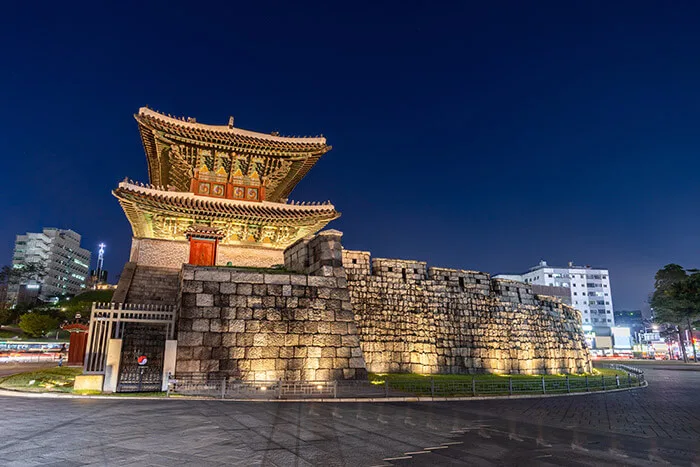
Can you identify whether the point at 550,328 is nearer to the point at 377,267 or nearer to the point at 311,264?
the point at 377,267

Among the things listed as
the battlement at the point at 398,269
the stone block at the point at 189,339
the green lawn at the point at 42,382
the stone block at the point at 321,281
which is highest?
the battlement at the point at 398,269

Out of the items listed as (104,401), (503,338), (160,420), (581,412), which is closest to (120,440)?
(160,420)

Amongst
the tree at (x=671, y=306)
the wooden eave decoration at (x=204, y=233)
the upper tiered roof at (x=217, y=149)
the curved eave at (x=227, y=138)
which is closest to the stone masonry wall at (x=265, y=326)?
the wooden eave decoration at (x=204, y=233)

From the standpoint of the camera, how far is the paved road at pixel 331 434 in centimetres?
610

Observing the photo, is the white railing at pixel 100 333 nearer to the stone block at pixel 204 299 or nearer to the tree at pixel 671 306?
the stone block at pixel 204 299

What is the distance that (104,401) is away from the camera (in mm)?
10641

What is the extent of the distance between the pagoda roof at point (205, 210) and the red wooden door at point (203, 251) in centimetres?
278

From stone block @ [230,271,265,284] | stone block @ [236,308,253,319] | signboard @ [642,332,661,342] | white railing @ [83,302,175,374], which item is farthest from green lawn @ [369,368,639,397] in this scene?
signboard @ [642,332,661,342]

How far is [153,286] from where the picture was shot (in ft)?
73.3

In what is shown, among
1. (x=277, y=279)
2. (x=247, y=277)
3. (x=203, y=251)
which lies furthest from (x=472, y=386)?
(x=203, y=251)

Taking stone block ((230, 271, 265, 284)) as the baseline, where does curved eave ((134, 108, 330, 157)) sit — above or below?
above

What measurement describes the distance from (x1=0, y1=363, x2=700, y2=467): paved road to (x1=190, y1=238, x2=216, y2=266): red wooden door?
14.3 metres

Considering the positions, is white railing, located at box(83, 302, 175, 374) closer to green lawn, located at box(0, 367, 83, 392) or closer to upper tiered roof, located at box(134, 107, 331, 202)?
green lawn, located at box(0, 367, 83, 392)

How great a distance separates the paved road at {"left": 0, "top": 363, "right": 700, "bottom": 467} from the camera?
6.10m
